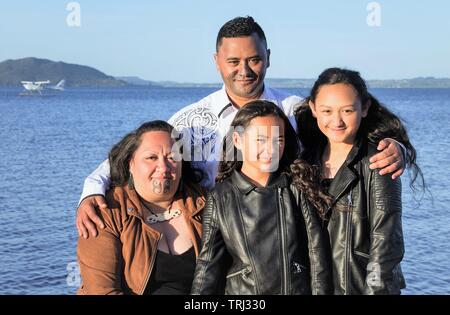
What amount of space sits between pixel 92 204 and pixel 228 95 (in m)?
1.61

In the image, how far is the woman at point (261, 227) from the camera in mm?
4086

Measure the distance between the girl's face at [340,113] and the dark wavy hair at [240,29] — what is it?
1.10 meters

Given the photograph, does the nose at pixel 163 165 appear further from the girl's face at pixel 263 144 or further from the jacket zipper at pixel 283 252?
the jacket zipper at pixel 283 252

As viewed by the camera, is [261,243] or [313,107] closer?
[261,243]

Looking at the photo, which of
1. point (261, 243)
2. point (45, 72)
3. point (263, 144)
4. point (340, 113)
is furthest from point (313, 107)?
point (45, 72)

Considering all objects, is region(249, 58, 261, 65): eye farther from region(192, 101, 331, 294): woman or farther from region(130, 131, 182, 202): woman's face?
region(130, 131, 182, 202): woman's face

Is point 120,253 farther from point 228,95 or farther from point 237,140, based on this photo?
point 228,95

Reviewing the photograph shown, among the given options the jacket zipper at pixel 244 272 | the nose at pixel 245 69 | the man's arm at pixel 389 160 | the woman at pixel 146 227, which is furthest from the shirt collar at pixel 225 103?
the jacket zipper at pixel 244 272

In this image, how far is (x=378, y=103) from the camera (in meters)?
4.77

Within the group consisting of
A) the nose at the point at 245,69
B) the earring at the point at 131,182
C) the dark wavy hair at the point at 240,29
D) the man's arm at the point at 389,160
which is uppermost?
the dark wavy hair at the point at 240,29

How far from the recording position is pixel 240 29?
5.34 m

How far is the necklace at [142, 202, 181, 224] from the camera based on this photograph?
181 inches

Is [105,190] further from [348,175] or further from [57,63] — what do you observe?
[57,63]
